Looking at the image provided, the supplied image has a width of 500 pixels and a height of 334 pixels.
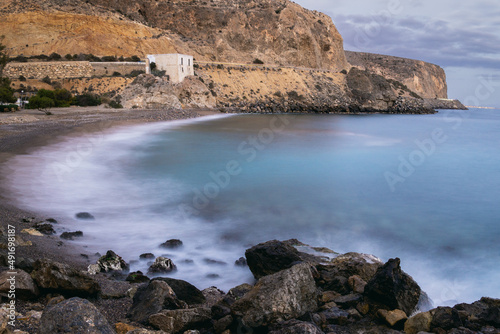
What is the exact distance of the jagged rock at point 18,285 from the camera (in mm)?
3967

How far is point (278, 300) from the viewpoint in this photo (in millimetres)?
3996

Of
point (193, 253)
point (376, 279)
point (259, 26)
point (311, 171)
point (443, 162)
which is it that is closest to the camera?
point (376, 279)

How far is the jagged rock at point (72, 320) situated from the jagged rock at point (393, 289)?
A: 2.86 meters

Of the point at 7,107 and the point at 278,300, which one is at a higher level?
the point at 7,107

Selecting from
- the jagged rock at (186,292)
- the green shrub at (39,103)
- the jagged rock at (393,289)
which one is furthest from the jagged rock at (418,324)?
the green shrub at (39,103)

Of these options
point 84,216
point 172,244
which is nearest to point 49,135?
point 84,216

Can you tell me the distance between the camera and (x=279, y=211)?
Answer: 10.5 m

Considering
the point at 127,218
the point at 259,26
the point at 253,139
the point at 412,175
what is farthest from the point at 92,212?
the point at 259,26

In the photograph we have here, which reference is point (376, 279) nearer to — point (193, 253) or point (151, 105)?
point (193, 253)

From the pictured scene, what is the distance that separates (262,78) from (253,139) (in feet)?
106

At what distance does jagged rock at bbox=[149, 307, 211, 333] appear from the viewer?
3.91 meters

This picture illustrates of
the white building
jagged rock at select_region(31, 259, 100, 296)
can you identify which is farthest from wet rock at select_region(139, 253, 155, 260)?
the white building

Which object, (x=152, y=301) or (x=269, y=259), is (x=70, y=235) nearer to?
(x=152, y=301)

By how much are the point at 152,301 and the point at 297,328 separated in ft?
5.33
